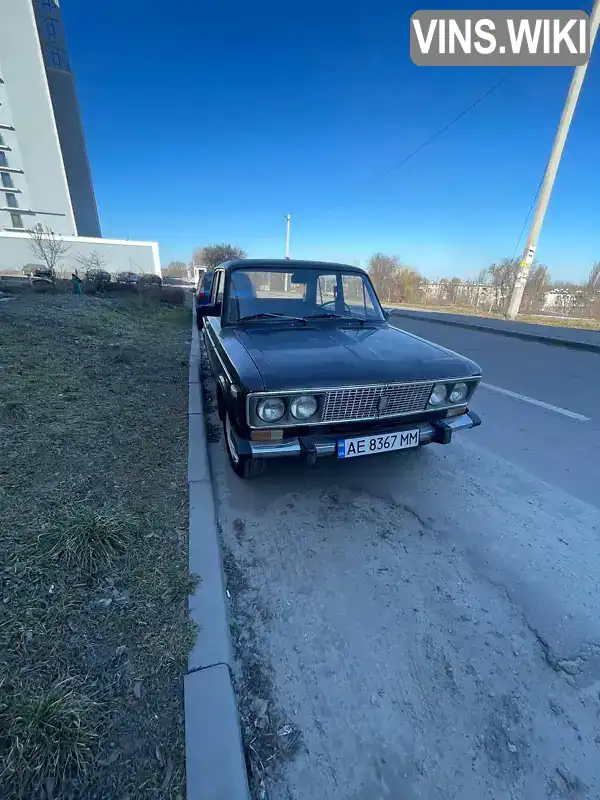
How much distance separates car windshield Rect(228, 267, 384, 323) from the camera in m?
3.52

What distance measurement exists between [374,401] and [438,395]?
24.6 inches


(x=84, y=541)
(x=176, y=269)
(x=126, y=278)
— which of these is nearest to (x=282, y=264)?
(x=84, y=541)

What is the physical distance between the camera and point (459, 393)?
9.39ft

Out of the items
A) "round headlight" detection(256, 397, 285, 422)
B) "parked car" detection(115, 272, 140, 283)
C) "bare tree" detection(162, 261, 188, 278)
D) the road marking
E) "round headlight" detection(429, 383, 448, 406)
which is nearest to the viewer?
"round headlight" detection(256, 397, 285, 422)

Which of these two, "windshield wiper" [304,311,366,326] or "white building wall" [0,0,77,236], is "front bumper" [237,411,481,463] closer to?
"windshield wiper" [304,311,366,326]

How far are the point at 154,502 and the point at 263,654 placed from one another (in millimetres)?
1299

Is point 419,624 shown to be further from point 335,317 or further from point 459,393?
point 335,317

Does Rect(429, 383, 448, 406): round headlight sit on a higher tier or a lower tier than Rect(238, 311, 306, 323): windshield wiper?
lower

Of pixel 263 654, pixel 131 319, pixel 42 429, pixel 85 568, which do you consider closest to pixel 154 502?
pixel 85 568

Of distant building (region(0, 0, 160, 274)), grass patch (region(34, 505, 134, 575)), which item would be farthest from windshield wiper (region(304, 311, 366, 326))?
distant building (region(0, 0, 160, 274))

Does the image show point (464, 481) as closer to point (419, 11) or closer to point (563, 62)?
point (419, 11)

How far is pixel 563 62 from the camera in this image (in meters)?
8.67

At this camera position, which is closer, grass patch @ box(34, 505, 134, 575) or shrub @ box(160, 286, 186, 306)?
grass patch @ box(34, 505, 134, 575)

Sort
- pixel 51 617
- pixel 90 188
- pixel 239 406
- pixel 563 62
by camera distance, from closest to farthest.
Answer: pixel 51 617
pixel 239 406
pixel 563 62
pixel 90 188
